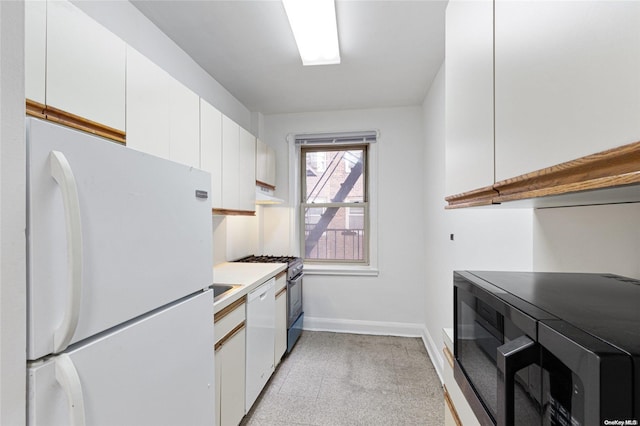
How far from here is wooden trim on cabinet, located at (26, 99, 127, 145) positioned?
841 mm

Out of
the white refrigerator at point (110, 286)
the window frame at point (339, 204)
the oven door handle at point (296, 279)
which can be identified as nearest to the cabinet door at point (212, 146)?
the white refrigerator at point (110, 286)

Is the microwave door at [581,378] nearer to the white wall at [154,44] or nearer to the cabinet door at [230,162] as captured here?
the cabinet door at [230,162]

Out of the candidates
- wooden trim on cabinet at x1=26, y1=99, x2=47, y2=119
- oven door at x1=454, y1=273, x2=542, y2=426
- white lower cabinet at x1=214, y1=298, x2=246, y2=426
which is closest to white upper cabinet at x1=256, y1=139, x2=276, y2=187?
white lower cabinet at x1=214, y1=298, x2=246, y2=426

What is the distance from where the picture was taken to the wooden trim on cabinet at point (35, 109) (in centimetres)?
82

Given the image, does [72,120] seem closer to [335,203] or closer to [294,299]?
[294,299]

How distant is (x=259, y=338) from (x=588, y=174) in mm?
1958

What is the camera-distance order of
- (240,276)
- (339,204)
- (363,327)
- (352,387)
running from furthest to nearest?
1. (339,204)
2. (363,327)
3. (352,387)
4. (240,276)

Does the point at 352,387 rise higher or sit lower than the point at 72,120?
lower

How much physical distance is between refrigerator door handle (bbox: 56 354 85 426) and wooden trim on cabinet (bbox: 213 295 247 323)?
2.49 ft

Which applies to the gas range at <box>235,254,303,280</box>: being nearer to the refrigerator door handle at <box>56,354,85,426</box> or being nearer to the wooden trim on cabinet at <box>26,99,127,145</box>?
the wooden trim on cabinet at <box>26,99,127,145</box>

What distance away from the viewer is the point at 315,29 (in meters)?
1.72
